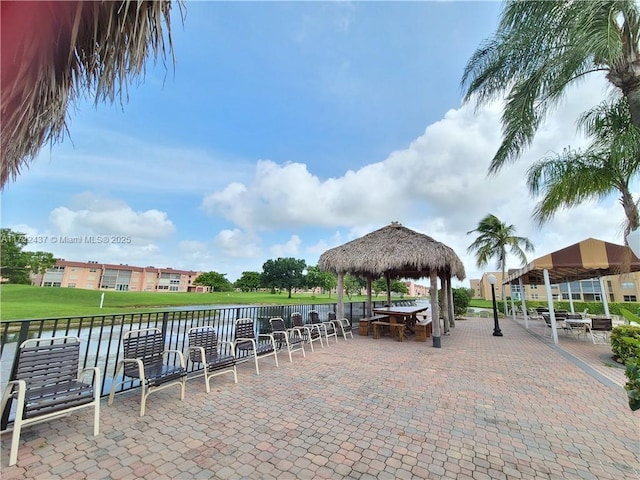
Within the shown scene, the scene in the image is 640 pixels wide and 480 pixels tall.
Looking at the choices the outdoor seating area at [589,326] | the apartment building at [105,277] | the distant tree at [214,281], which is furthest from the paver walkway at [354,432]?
the distant tree at [214,281]

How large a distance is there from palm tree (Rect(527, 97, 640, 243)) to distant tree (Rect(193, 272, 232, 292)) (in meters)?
75.1

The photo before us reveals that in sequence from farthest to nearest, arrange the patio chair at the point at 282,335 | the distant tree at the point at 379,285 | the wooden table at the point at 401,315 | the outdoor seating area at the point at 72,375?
1. the distant tree at the point at 379,285
2. the wooden table at the point at 401,315
3. the patio chair at the point at 282,335
4. the outdoor seating area at the point at 72,375

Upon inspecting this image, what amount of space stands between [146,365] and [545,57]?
29.2 feet

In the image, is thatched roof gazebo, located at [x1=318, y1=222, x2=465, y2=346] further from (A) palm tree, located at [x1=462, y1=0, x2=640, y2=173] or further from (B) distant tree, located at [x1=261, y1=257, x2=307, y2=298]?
(B) distant tree, located at [x1=261, y1=257, x2=307, y2=298]

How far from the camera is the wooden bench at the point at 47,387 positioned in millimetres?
2436

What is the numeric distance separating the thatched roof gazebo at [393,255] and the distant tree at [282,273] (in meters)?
38.2

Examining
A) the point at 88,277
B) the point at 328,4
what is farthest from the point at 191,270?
the point at 328,4

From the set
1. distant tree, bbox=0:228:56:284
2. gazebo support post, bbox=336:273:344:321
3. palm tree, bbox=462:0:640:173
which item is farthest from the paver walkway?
distant tree, bbox=0:228:56:284

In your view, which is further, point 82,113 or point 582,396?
point 582,396

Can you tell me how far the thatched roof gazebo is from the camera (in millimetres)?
8344

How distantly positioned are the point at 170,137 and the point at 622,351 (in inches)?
552

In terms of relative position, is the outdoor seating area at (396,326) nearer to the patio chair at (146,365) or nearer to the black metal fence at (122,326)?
the black metal fence at (122,326)

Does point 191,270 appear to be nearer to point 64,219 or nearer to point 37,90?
point 64,219

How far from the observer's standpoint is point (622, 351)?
20.0ft
